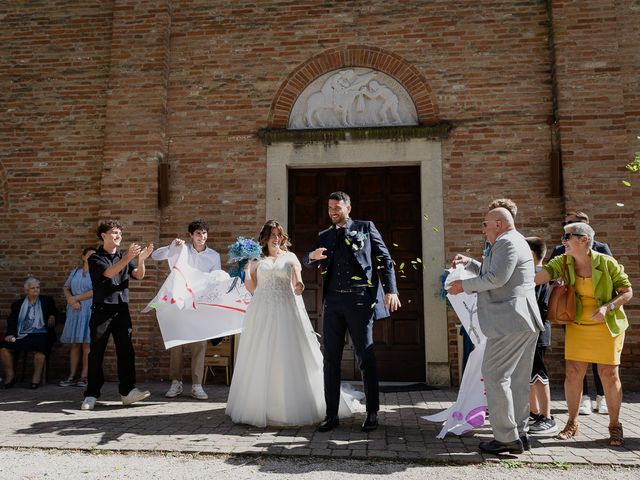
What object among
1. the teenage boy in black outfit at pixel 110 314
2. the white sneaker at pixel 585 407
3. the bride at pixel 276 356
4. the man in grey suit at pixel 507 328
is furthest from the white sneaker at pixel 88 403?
the white sneaker at pixel 585 407

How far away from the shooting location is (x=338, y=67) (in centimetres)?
810

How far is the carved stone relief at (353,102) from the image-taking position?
26.1 feet

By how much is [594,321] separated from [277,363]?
9.08 ft

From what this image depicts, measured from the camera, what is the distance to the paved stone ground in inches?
154

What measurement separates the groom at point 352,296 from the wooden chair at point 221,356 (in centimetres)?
300

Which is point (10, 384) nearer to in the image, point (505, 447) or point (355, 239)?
point (355, 239)

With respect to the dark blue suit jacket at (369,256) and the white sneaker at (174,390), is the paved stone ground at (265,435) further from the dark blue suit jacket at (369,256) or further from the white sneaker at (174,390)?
the dark blue suit jacket at (369,256)

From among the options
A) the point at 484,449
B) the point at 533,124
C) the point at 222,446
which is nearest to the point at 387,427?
the point at 484,449

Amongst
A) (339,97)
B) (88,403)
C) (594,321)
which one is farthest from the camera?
(339,97)

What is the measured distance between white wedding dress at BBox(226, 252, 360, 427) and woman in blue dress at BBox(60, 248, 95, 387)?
359 centimetres

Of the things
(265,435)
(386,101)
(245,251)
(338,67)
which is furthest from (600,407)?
(338,67)

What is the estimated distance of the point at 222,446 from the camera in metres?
4.10

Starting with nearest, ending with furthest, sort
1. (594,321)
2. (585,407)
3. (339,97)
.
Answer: (594,321) < (585,407) < (339,97)

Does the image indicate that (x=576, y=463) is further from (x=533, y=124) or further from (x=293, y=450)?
(x=533, y=124)
